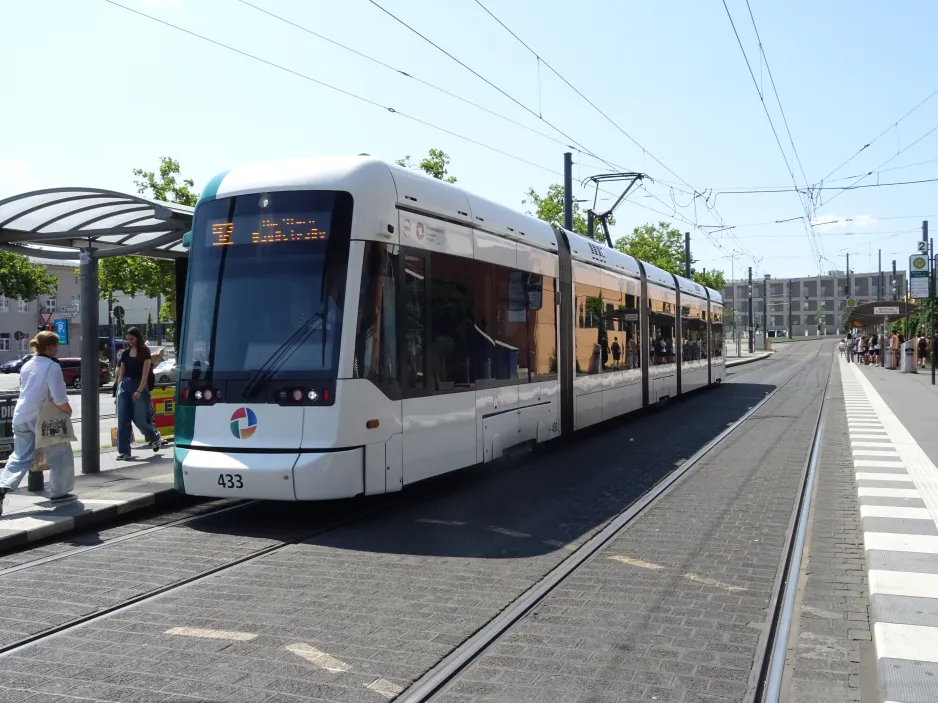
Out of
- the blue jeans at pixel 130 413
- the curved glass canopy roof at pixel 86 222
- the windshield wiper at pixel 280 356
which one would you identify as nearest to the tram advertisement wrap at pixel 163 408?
the blue jeans at pixel 130 413

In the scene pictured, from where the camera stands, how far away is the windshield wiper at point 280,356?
25.7 ft

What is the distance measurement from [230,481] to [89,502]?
5.75ft

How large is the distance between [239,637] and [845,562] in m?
4.44

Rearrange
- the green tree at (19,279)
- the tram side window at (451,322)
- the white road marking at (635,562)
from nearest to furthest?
the white road marking at (635,562), the tram side window at (451,322), the green tree at (19,279)

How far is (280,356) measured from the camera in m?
7.91

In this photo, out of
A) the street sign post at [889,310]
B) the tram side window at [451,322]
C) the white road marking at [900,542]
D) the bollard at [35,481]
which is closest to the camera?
the white road marking at [900,542]

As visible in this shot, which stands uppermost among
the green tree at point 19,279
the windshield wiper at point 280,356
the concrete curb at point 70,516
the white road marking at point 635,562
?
the green tree at point 19,279

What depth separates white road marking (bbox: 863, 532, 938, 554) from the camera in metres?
7.01

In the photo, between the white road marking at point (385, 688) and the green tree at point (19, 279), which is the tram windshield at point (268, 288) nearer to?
the white road marking at point (385, 688)

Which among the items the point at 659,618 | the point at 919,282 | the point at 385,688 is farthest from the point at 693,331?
the point at 385,688

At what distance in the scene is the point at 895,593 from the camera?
582 cm

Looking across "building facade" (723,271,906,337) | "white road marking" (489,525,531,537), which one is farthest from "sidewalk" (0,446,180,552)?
"building facade" (723,271,906,337)

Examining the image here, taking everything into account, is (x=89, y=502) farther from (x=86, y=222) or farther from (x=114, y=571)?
(x=86, y=222)

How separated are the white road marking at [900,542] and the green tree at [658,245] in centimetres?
5258
